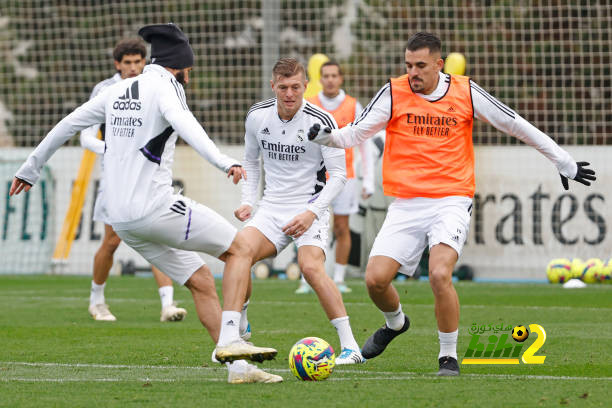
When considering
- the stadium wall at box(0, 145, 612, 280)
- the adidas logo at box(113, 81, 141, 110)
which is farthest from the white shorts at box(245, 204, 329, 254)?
the stadium wall at box(0, 145, 612, 280)

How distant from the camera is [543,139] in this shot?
733 centimetres

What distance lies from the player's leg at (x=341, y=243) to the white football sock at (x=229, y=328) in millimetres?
6938

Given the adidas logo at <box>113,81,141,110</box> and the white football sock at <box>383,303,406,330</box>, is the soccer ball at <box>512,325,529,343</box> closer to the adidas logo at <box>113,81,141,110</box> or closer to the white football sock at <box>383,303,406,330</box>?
the white football sock at <box>383,303,406,330</box>

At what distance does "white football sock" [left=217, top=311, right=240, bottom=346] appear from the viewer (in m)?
6.30

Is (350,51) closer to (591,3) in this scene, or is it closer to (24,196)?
(591,3)

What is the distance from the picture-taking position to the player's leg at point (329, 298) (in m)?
7.59

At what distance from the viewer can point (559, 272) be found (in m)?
15.2

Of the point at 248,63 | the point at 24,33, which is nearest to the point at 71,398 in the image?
the point at 248,63

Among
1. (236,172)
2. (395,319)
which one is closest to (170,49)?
(236,172)

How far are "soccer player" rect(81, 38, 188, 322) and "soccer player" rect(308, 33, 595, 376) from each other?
11.4ft

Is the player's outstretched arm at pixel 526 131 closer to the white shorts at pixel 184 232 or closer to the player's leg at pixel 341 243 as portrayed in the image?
the white shorts at pixel 184 232

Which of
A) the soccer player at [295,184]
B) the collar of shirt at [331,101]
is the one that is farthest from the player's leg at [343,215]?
the soccer player at [295,184]

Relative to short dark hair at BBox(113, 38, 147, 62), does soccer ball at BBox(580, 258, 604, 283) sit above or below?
below

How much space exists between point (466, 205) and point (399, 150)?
566 millimetres
